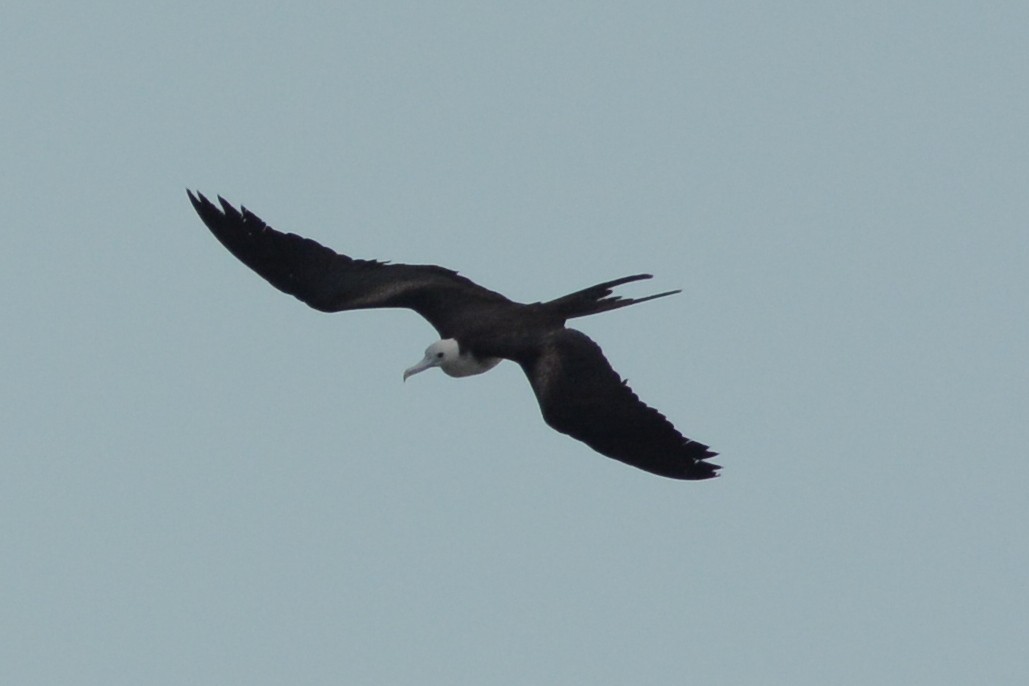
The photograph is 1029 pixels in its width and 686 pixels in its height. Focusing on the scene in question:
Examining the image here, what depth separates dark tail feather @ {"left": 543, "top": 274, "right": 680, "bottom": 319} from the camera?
44.8ft

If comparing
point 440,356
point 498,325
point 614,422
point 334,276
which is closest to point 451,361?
point 440,356

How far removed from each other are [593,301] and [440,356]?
115 cm

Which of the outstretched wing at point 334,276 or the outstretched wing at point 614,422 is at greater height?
the outstretched wing at point 334,276

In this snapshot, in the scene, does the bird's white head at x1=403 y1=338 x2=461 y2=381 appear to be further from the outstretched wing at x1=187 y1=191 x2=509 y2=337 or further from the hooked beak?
the outstretched wing at x1=187 y1=191 x2=509 y2=337

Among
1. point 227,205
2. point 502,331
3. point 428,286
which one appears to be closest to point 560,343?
point 502,331

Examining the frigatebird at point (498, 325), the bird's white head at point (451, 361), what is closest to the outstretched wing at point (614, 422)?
the frigatebird at point (498, 325)

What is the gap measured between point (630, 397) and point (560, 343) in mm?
674

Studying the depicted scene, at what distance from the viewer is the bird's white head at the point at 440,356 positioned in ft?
46.1

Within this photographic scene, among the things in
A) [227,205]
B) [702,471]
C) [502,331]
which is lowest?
[702,471]

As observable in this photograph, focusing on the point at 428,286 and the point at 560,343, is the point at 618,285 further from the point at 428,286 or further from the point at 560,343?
the point at 428,286

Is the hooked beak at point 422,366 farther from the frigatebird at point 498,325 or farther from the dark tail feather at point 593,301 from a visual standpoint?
the dark tail feather at point 593,301

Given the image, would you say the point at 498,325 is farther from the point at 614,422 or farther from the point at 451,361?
the point at 614,422

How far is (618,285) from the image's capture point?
13.7 meters

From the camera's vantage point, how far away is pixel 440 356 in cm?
1406
